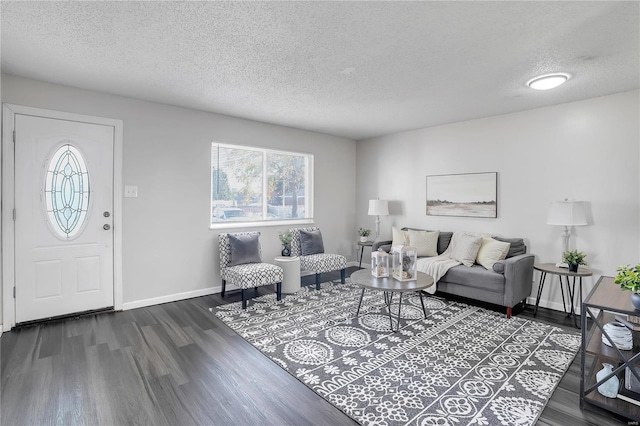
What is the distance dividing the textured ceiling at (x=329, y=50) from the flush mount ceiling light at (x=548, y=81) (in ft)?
0.27

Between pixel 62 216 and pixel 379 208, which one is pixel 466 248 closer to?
pixel 379 208

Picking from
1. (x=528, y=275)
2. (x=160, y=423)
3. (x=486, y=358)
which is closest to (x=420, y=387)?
(x=486, y=358)

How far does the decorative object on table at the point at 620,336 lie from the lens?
6.35ft

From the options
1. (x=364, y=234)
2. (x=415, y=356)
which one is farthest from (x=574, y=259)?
(x=364, y=234)

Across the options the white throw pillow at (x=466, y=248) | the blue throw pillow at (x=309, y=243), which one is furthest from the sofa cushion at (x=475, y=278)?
the blue throw pillow at (x=309, y=243)

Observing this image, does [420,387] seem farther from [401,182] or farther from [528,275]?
[401,182]

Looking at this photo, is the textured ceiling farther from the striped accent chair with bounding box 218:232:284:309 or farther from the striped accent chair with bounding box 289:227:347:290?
the striped accent chair with bounding box 289:227:347:290

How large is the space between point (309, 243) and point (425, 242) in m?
1.71

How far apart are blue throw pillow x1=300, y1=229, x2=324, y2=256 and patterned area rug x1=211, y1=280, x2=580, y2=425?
1105mm

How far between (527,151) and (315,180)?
10.2ft

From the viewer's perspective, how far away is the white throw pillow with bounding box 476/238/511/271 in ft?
12.4

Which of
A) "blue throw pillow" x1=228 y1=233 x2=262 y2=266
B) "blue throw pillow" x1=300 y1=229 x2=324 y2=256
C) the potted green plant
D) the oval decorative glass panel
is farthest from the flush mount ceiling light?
the oval decorative glass panel

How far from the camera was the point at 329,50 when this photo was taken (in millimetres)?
2523

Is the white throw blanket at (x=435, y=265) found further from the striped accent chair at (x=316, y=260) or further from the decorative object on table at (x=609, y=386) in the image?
the decorative object on table at (x=609, y=386)
